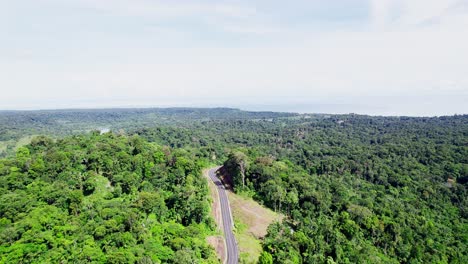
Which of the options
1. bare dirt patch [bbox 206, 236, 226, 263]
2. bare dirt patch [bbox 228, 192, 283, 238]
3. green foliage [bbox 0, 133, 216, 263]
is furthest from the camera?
bare dirt patch [bbox 228, 192, 283, 238]

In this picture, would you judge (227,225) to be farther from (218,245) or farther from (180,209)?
(180,209)

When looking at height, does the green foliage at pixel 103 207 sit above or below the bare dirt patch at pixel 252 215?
above

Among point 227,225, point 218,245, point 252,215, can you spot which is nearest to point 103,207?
point 218,245

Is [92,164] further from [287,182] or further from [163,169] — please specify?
[287,182]

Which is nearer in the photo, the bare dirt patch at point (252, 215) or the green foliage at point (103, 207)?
the green foliage at point (103, 207)

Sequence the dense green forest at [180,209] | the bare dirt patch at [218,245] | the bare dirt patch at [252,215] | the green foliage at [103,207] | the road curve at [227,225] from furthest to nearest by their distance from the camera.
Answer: the bare dirt patch at [252,215], the road curve at [227,225], the bare dirt patch at [218,245], the dense green forest at [180,209], the green foliage at [103,207]

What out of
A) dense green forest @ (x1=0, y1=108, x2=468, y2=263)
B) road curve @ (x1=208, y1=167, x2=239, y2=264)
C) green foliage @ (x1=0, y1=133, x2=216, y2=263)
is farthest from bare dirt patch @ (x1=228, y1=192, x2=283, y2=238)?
green foliage @ (x1=0, y1=133, x2=216, y2=263)

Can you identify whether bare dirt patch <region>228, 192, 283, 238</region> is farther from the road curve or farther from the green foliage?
the green foliage

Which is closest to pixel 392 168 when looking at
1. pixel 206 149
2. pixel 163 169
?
pixel 206 149

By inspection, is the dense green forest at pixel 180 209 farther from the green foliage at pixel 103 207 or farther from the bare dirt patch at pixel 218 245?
the bare dirt patch at pixel 218 245

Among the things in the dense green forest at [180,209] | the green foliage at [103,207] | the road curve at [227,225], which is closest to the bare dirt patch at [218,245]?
the road curve at [227,225]
